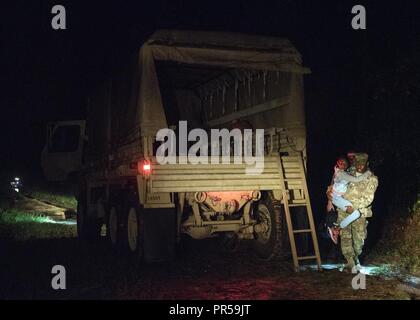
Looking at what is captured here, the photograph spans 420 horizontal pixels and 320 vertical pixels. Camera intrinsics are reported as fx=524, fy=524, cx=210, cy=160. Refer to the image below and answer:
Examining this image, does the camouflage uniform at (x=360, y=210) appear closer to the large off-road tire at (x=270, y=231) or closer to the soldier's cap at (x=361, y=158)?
the soldier's cap at (x=361, y=158)

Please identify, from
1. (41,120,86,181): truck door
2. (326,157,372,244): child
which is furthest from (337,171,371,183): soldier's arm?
(41,120,86,181): truck door

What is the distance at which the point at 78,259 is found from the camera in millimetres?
9758

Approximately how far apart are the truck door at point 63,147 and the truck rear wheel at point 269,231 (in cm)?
620

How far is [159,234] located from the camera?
8.36 metres

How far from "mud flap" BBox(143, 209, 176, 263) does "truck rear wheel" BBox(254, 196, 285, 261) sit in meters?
1.86

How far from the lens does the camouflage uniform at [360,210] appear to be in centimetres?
779

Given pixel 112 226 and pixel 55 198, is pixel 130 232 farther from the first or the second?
pixel 55 198

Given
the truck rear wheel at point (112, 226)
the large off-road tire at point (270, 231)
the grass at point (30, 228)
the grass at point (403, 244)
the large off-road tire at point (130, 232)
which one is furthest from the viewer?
the grass at point (30, 228)

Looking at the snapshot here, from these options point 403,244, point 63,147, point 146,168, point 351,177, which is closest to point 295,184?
point 351,177

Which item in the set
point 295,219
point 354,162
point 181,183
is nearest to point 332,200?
point 354,162

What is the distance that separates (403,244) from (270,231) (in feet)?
7.85

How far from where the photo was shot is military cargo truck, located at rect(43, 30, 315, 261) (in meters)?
8.30

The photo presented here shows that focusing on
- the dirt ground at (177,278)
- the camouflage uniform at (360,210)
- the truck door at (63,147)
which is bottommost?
the dirt ground at (177,278)

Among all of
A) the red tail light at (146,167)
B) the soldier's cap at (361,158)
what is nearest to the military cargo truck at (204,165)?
the red tail light at (146,167)
